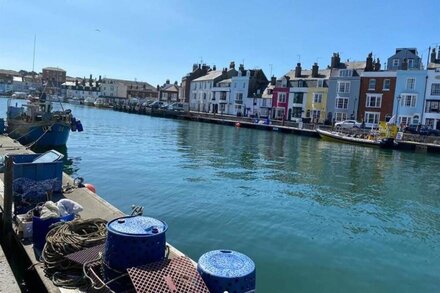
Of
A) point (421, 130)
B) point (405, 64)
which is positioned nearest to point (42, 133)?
point (421, 130)

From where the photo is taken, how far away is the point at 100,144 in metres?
34.9

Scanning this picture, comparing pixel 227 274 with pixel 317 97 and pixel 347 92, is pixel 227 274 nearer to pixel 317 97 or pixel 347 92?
pixel 347 92

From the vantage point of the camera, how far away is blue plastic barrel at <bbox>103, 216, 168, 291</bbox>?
561 cm

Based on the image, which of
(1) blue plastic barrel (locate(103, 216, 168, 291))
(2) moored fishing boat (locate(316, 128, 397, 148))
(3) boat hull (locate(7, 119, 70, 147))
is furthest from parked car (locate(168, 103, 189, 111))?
(1) blue plastic barrel (locate(103, 216, 168, 291))

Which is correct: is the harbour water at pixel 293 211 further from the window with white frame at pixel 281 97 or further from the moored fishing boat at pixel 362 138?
the window with white frame at pixel 281 97

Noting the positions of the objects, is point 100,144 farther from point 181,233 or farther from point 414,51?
point 414,51

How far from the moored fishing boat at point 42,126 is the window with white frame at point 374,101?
4735 cm

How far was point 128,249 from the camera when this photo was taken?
5605 mm

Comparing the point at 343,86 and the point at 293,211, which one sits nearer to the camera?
the point at 293,211

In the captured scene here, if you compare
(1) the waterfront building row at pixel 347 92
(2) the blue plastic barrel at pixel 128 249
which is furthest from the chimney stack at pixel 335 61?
(2) the blue plastic barrel at pixel 128 249

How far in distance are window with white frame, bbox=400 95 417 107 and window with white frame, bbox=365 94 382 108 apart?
11.4 ft

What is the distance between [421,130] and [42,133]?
45.5 metres

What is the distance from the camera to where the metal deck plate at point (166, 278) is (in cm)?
514

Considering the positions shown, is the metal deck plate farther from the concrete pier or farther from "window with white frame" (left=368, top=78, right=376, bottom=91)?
"window with white frame" (left=368, top=78, right=376, bottom=91)
